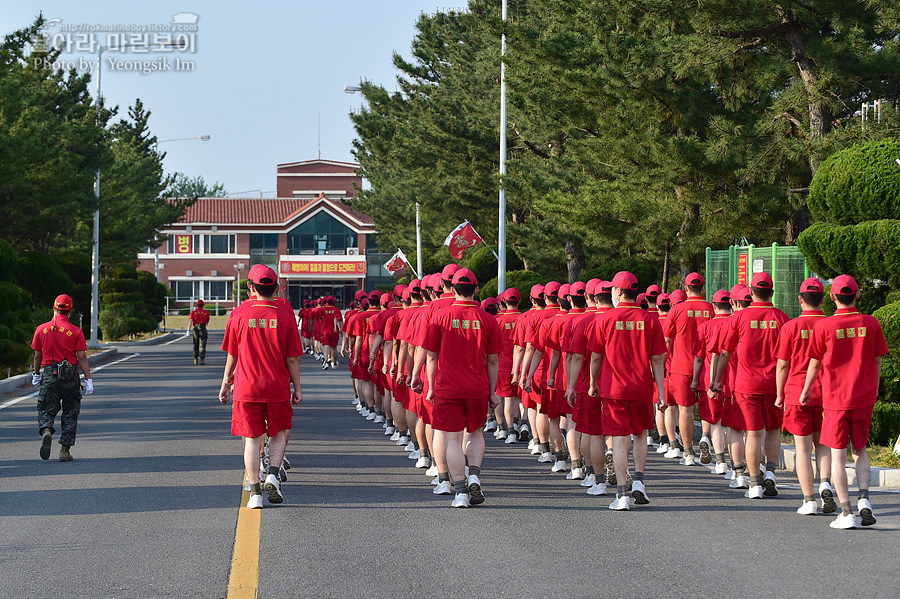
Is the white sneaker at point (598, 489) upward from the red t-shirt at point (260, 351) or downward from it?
downward

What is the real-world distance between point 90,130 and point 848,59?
24.7 meters

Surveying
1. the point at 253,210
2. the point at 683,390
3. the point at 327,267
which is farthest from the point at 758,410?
the point at 253,210

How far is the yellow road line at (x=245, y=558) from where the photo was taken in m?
6.75

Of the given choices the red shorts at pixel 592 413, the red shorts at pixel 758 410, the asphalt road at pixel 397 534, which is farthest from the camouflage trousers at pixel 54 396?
the red shorts at pixel 758 410

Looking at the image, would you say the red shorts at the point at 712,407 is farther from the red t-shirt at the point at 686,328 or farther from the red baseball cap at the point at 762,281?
the red baseball cap at the point at 762,281

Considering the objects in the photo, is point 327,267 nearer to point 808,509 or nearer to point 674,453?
point 674,453

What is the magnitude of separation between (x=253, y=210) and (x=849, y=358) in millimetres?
90102

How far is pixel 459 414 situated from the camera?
9852mm

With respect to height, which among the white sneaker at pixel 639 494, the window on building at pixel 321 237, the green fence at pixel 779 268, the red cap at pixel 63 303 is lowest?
the white sneaker at pixel 639 494

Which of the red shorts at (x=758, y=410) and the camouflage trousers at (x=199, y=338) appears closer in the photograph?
the red shorts at (x=758, y=410)

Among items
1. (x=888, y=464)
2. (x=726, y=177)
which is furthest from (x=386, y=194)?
(x=888, y=464)

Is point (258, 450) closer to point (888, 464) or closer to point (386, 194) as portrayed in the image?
point (888, 464)

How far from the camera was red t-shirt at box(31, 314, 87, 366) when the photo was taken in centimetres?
1295

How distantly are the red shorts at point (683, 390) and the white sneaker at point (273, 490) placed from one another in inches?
196
